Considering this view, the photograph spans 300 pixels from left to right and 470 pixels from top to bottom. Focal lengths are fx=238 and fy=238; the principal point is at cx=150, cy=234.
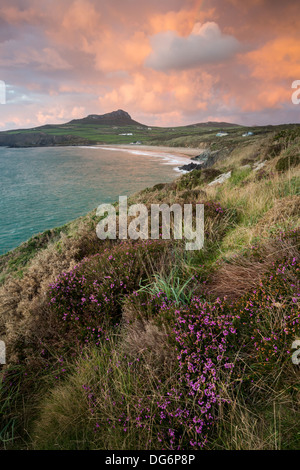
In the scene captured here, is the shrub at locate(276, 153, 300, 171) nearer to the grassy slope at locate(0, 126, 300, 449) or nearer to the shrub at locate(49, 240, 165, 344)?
the grassy slope at locate(0, 126, 300, 449)

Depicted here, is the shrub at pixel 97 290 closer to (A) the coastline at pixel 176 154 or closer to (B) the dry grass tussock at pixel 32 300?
(B) the dry grass tussock at pixel 32 300

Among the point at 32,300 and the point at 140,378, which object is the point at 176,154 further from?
the point at 140,378

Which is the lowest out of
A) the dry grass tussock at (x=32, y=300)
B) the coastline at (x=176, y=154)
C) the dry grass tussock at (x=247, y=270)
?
the dry grass tussock at (x=32, y=300)

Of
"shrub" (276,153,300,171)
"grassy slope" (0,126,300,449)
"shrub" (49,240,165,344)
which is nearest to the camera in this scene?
"grassy slope" (0,126,300,449)

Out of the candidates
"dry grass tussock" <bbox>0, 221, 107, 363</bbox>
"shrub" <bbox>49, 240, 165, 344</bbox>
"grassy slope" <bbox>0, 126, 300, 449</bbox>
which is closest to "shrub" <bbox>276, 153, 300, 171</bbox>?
"grassy slope" <bbox>0, 126, 300, 449</bbox>

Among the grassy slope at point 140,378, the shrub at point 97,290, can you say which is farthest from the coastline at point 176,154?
the grassy slope at point 140,378

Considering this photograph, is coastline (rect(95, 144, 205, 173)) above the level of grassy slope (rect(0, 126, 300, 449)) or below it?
above

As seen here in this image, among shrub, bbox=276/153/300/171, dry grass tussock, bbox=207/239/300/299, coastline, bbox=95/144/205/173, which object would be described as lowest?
dry grass tussock, bbox=207/239/300/299

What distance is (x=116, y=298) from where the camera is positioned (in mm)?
3646

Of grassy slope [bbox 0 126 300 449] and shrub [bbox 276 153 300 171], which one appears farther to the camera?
shrub [bbox 276 153 300 171]

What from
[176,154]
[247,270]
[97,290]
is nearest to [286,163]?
[247,270]

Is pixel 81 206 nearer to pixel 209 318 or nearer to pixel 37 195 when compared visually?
pixel 37 195

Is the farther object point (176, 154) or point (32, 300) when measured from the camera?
point (176, 154)
